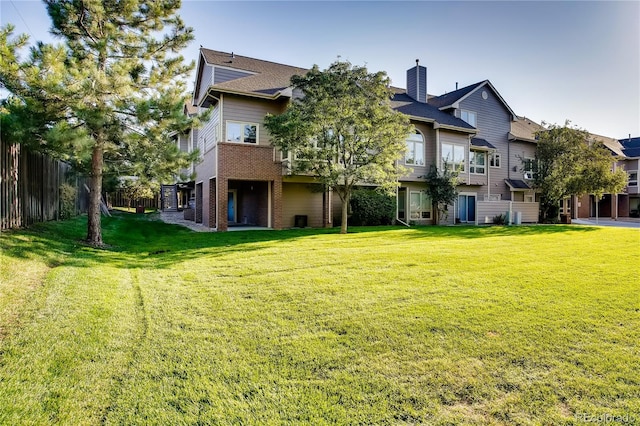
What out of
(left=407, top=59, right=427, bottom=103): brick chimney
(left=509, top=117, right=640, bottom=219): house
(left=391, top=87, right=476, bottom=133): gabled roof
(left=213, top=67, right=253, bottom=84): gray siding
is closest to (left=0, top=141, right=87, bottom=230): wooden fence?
(left=213, top=67, right=253, bottom=84): gray siding

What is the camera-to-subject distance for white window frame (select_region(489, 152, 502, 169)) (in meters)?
24.3

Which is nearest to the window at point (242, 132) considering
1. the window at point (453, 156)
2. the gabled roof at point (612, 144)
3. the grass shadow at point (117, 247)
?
the grass shadow at point (117, 247)

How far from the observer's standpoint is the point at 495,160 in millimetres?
24500

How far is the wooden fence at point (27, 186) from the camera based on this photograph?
767cm

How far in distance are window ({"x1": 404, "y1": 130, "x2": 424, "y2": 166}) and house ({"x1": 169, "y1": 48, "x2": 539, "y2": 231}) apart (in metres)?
0.05

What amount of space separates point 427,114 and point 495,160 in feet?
23.5

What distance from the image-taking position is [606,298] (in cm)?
506

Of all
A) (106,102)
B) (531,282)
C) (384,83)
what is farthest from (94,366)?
(384,83)

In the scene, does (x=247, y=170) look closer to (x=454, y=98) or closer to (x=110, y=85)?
(x=110, y=85)

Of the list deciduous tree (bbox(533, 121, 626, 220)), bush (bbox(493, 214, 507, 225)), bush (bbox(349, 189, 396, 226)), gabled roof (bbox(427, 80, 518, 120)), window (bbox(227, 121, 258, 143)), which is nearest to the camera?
window (bbox(227, 121, 258, 143))

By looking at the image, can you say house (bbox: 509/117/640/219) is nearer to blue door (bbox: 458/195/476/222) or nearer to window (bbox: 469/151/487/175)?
window (bbox: 469/151/487/175)

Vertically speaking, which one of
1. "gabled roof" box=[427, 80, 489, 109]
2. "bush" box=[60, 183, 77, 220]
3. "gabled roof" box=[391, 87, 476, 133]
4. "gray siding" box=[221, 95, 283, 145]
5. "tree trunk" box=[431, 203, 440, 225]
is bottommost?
"tree trunk" box=[431, 203, 440, 225]

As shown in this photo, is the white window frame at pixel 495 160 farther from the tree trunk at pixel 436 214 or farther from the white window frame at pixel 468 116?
the tree trunk at pixel 436 214

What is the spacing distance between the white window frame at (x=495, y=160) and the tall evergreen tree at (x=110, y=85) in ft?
67.0
